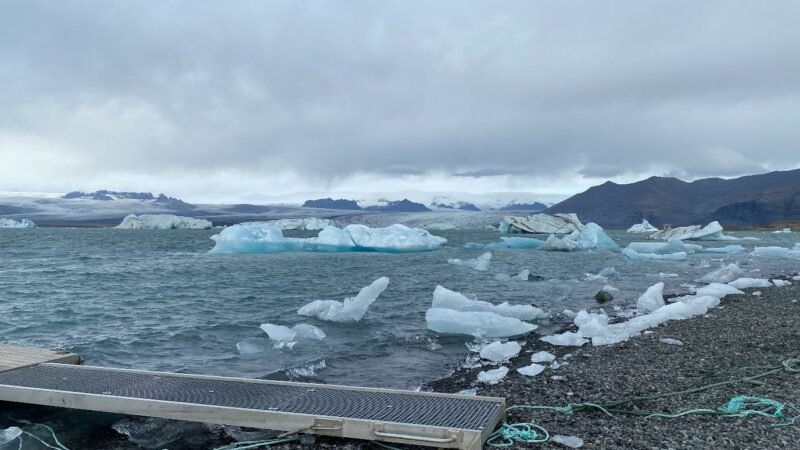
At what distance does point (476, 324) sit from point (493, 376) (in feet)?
13.0

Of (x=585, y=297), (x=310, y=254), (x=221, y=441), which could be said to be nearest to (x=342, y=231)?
(x=310, y=254)

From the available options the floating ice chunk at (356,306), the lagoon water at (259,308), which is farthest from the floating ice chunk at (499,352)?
the floating ice chunk at (356,306)

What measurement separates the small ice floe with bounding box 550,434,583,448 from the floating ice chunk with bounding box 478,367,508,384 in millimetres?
3071

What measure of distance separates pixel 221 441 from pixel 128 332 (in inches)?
353

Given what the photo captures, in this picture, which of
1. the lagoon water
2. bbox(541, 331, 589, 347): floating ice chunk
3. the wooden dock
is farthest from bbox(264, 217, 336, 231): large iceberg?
the wooden dock

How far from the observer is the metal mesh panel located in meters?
5.41

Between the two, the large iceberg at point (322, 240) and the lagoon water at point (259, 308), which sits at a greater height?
the large iceberg at point (322, 240)

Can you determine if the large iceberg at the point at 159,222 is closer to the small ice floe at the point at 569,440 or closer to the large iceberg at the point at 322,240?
the large iceberg at the point at 322,240

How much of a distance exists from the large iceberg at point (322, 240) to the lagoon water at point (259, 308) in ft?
23.4

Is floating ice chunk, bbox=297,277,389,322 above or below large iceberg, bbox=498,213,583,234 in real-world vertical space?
below

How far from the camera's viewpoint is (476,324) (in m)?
12.5

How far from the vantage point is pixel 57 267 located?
32.0 metres

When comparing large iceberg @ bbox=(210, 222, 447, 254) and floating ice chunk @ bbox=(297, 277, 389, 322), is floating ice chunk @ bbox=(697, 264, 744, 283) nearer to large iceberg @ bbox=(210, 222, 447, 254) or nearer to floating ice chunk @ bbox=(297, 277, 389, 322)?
floating ice chunk @ bbox=(297, 277, 389, 322)

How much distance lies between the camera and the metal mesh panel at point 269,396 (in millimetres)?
5406
